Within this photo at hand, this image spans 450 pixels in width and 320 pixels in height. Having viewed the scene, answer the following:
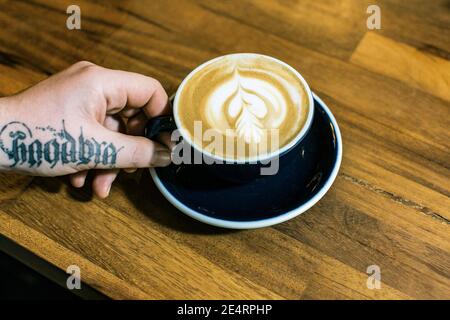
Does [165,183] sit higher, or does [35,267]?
[165,183]

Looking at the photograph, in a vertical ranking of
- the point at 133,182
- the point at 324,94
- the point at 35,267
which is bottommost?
the point at 35,267

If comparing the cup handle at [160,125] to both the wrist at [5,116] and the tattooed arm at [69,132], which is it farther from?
the wrist at [5,116]

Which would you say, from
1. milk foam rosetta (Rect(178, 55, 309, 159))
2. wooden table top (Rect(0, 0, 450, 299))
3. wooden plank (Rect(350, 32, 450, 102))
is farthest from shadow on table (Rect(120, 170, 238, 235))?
wooden plank (Rect(350, 32, 450, 102))

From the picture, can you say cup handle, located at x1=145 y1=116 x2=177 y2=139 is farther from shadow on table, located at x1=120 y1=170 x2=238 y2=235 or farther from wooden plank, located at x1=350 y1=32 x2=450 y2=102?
wooden plank, located at x1=350 y1=32 x2=450 y2=102

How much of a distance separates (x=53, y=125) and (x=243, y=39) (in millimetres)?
388

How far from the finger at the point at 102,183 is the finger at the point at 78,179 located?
0.07 ft

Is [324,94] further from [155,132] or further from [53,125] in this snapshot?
[53,125]

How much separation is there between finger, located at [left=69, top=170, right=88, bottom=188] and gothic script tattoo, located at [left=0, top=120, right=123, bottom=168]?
5cm

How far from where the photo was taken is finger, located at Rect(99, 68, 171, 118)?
691 millimetres

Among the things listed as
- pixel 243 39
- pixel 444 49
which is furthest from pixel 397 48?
pixel 243 39

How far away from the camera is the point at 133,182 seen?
737mm

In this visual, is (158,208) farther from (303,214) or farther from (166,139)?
(303,214)

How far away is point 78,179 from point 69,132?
0.10m

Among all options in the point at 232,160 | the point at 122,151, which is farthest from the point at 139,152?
the point at 232,160
